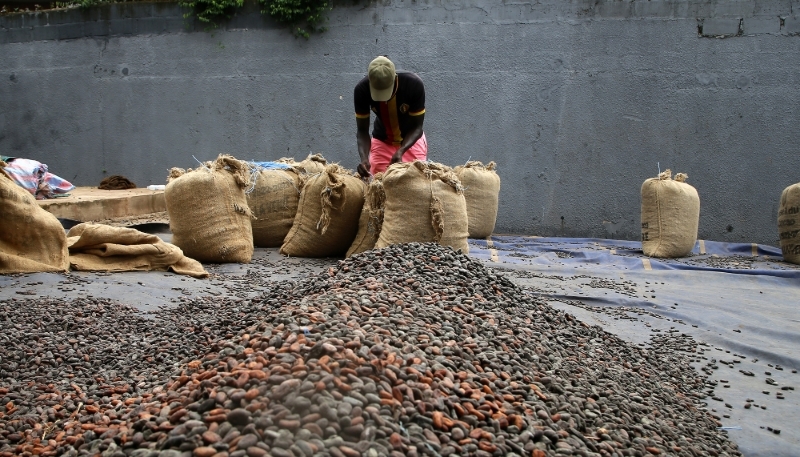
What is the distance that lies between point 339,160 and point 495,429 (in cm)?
533

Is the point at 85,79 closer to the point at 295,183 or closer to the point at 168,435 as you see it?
the point at 295,183

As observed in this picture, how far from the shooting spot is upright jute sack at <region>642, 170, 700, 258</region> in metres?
5.11

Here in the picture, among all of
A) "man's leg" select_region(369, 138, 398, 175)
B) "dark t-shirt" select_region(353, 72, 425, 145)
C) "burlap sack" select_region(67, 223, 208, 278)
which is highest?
"dark t-shirt" select_region(353, 72, 425, 145)

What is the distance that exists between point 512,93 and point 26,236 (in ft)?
14.4

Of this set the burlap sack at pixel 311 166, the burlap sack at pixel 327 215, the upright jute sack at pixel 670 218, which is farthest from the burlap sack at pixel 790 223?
the burlap sack at pixel 311 166

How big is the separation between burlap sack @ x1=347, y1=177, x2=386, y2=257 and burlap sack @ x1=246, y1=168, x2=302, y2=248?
27.1 inches

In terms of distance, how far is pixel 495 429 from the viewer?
1.48 meters

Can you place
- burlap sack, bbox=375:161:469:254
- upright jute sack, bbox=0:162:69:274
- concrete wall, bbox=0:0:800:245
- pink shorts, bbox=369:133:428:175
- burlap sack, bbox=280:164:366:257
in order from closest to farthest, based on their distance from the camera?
upright jute sack, bbox=0:162:69:274
burlap sack, bbox=375:161:469:254
burlap sack, bbox=280:164:366:257
pink shorts, bbox=369:133:428:175
concrete wall, bbox=0:0:800:245

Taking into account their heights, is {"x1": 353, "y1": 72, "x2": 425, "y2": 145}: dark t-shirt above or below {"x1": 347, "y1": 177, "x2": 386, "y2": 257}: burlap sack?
above

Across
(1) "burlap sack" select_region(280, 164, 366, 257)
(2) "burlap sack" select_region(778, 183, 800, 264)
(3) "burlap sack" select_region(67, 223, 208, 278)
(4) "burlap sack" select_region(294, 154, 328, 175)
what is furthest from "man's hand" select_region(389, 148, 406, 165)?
(2) "burlap sack" select_region(778, 183, 800, 264)

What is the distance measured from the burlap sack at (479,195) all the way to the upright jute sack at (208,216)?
2067 mm

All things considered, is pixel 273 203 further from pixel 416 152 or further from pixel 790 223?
pixel 790 223

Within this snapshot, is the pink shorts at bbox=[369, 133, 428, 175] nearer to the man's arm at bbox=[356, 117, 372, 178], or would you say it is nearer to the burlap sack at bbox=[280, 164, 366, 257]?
the man's arm at bbox=[356, 117, 372, 178]

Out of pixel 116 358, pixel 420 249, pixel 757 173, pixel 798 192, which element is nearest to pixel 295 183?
pixel 420 249
